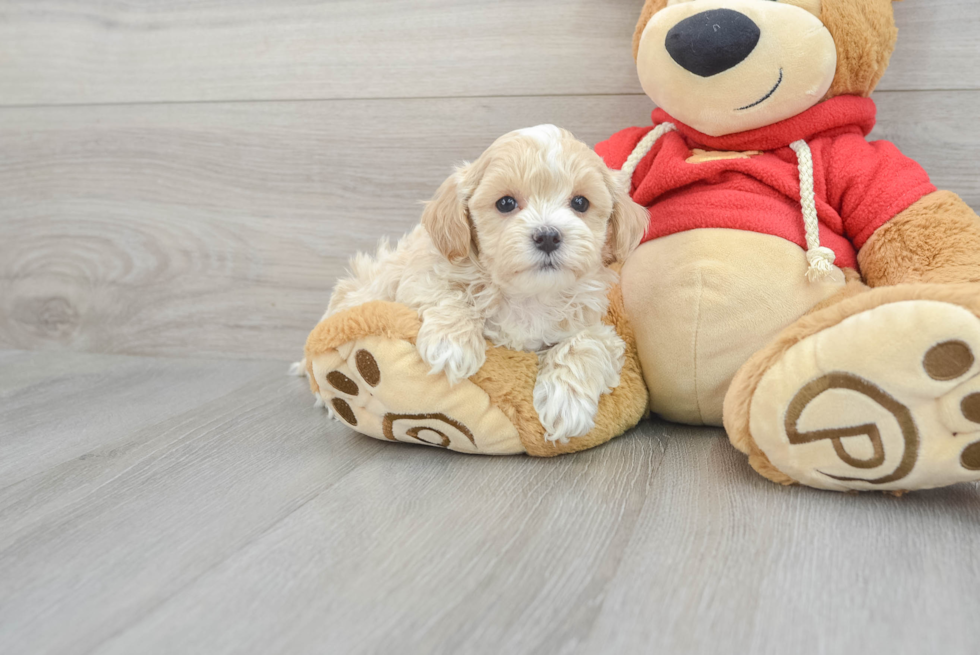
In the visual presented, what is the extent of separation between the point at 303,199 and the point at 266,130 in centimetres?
18

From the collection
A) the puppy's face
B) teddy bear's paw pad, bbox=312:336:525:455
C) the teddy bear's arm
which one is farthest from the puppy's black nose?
the teddy bear's arm

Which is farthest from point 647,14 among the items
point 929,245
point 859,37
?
point 929,245

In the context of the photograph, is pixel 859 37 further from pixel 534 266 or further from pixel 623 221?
pixel 534 266

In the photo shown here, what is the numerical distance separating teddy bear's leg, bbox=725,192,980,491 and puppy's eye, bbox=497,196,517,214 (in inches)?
15.3

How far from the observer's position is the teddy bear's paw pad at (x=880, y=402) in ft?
2.71

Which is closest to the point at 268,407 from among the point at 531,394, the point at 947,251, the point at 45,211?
the point at 531,394

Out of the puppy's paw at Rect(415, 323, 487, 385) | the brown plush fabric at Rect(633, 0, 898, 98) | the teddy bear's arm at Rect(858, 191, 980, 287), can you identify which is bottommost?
the puppy's paw at Rect(415, 323, 487, 385)

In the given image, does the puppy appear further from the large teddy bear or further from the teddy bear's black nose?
the teddy bear's black nose

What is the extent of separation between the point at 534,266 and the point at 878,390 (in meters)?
0.45

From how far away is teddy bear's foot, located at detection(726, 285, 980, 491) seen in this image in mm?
828

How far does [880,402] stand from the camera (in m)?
0.87

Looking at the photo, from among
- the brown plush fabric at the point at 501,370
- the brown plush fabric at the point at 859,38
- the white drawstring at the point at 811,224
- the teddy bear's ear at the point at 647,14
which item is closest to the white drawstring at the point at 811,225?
the white drawstring at the point at 811,224

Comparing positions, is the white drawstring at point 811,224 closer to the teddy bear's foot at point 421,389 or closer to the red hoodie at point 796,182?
the red hoodie at point 796,182

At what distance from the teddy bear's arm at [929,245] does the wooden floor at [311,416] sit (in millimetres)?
305
